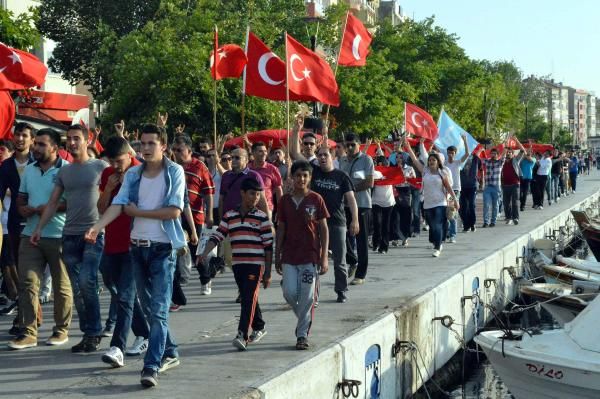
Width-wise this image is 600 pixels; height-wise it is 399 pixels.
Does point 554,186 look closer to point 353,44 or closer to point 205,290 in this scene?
point 353,44

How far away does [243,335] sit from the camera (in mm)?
8914

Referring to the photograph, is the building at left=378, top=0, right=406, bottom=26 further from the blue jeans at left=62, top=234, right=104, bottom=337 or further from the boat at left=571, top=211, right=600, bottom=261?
the blue jeans at left=62, top=234, right=104, bottom=337

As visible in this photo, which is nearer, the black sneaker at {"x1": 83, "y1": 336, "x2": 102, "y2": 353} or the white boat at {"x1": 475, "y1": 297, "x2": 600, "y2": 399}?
the black sneaker at {"x1": 83, "y1": 336, "x2": 102, "y2": 353}

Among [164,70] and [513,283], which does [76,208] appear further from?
[164,70]

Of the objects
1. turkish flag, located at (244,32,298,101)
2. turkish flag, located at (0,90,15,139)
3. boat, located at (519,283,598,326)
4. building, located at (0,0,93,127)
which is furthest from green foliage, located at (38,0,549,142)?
turkish flag, located at (0,90,15,139)

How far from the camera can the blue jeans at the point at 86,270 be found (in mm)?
8820

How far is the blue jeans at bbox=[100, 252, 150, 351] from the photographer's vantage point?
8.27 meters

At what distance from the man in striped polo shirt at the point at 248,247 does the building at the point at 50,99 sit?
62.5ft

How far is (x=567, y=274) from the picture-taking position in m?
17.1

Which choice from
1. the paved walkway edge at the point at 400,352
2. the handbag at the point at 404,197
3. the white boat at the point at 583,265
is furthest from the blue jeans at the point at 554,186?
the paved walkway edge at the point at 400,352

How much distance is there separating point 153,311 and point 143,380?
52cm

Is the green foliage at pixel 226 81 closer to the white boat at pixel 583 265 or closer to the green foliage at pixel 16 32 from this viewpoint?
the green foliage at pixel 16 32

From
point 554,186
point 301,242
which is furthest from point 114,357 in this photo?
point 554,186

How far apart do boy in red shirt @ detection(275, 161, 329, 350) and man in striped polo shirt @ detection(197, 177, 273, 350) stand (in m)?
0.32
